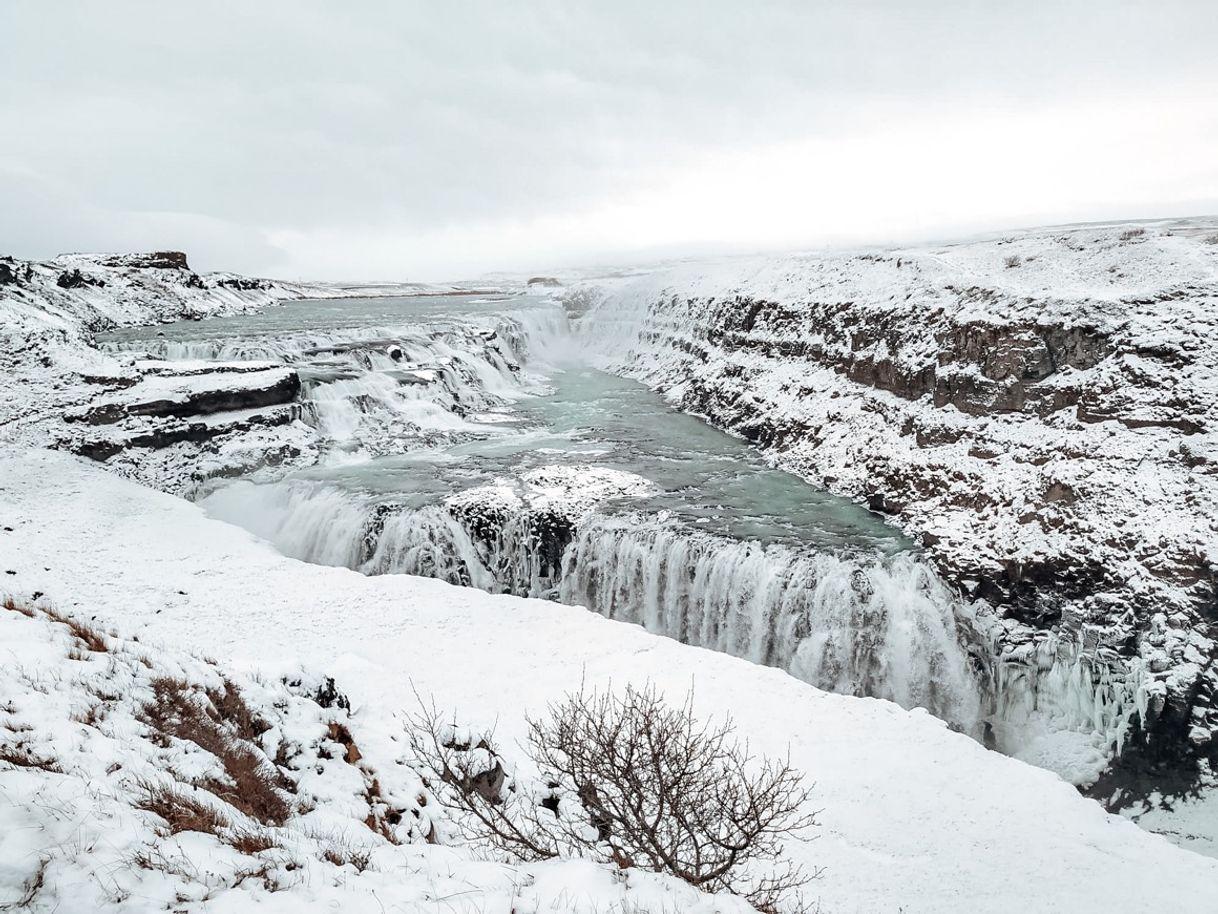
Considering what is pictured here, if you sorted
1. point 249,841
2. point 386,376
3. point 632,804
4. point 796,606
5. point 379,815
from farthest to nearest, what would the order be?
point 386,376, point 796,606, point 379,815, point 632,804, point 249,841

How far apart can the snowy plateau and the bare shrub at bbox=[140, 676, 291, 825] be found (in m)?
0.06

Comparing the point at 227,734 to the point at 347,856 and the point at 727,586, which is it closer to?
the point at 347,856

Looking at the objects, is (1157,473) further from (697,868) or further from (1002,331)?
(697,868)

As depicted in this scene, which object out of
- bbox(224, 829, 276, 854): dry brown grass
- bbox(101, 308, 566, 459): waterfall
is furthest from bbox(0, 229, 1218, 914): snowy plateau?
bbox(101, 308, 566, 459): waterfall

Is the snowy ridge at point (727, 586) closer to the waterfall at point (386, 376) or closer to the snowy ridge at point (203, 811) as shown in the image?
the waterfall at point (386, 376)

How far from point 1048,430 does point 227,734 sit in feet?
63.8

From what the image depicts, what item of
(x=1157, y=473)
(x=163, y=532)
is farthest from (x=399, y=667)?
(x=1157, y=473)

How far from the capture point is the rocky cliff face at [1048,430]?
12.8 metres

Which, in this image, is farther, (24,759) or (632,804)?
(632,804)

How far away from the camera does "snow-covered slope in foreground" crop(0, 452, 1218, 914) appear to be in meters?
7.47

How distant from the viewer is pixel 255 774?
20.6ft

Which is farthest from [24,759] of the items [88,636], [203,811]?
[88,636]

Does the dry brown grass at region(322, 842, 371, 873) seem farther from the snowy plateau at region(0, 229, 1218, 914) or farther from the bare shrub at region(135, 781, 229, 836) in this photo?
the bare shrub at region(135, 781, 229, 836)

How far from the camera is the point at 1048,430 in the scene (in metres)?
17.4
